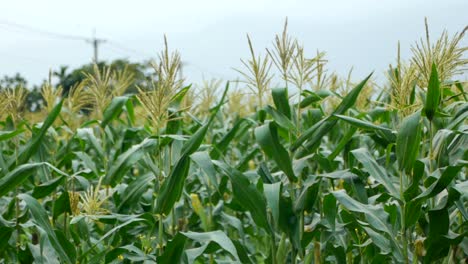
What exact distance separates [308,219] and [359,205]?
1369 millimetres

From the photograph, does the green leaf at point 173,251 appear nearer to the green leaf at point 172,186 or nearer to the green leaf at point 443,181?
the green leaf at point 172,186

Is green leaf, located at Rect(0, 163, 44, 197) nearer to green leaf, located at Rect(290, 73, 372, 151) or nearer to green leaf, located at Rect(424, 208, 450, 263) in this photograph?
green leaf, located at Rect(290, 73, 372, 151)

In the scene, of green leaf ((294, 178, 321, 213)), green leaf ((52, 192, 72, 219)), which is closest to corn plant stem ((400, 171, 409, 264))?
green leaf ((294, 178, 321, 213))

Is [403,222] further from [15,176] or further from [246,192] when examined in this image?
[15,176]

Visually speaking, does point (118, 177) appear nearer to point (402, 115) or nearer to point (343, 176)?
point (343, 176)

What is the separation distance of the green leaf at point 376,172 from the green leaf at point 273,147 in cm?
36

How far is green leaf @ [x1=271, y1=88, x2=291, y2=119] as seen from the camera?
A: 13.2ft

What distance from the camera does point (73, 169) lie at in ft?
20.3

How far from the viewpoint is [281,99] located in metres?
4.03

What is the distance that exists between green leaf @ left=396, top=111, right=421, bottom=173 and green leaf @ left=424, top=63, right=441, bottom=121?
3.0 inches

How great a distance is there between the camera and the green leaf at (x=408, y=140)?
11.7ft

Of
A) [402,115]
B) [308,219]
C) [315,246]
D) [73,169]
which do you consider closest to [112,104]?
[73,169]

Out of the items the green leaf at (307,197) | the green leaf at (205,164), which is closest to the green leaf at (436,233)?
the green leaf at (307,197)

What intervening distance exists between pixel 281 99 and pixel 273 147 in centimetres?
38
